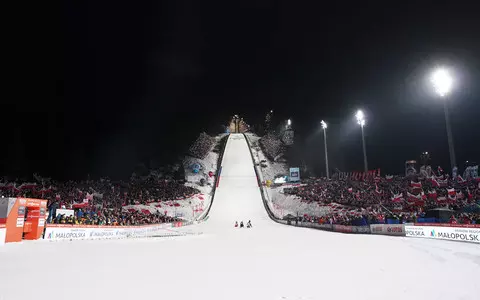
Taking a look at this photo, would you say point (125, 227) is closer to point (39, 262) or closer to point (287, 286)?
point (39, 262)

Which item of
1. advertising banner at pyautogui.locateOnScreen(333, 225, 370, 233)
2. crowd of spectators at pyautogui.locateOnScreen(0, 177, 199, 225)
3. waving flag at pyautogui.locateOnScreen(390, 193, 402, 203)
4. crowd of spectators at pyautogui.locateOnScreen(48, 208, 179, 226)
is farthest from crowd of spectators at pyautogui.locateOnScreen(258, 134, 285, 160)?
advertising banner at pyautogui.locateOnScreen(333, 225, 370, 233)

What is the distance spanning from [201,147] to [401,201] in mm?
63896

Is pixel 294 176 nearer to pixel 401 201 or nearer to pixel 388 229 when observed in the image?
pixel 401 201

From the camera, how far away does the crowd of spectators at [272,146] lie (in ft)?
290

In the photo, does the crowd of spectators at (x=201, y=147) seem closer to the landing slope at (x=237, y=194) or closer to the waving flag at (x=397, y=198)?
the landing slope at (x=237, y=194)

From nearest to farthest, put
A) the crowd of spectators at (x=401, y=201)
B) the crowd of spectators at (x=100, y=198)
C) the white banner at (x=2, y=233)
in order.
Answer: the white banner at (x=2, y=233), the crowd of spectators at (x=401, y=201), the crowd of spectators at (x=100, y=198)

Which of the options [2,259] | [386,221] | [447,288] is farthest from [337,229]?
[2,259]

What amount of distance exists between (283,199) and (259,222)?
12805mm

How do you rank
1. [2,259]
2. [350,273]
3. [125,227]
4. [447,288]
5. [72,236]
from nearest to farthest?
[447,288] < [350,273] < [2,259] < [72,236] < [125,227]

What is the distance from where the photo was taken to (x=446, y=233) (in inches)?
771

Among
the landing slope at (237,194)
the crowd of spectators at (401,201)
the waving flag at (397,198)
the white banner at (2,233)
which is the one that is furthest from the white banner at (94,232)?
the waving flag at (397,198)

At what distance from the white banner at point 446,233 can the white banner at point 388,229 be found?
457mm

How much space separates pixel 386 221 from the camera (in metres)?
24.8

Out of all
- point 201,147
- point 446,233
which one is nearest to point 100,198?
point 446,233
